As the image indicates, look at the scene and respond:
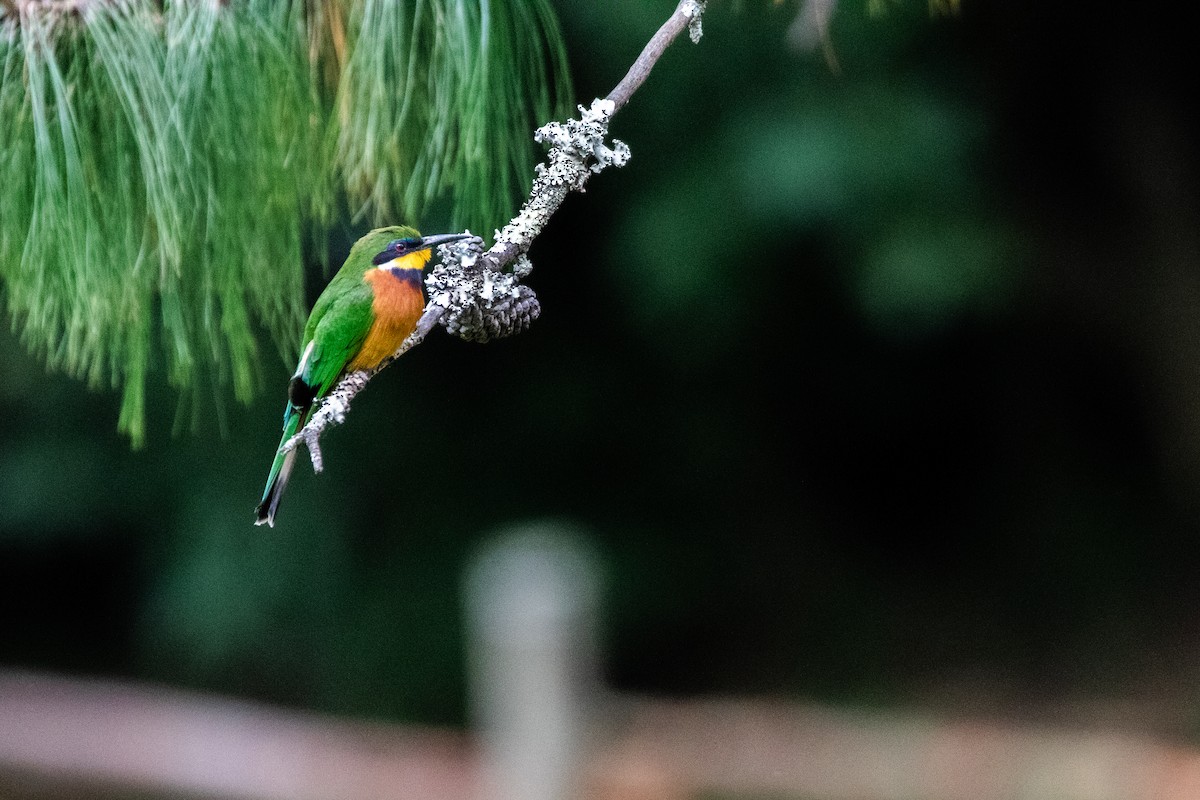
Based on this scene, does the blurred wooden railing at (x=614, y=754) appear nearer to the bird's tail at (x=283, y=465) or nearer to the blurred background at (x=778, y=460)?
the blurred background at (x=778, y=460)

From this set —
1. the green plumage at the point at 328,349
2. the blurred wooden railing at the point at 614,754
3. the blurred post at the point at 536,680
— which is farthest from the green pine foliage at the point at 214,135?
the blurred wooden railing at the point at 614,754

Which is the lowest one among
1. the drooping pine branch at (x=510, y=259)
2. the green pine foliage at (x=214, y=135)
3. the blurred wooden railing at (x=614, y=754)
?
the blurred wooden railing at (x=614, y=754)

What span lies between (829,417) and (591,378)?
0.64 metres

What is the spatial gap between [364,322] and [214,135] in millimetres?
141

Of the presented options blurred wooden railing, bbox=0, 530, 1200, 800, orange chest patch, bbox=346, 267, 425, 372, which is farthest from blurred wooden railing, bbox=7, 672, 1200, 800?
orange chest patch, bbox=346, 267, 425, 372

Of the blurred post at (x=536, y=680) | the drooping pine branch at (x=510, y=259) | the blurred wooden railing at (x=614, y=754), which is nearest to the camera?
the drooping pine branch at (x=510, y=259)

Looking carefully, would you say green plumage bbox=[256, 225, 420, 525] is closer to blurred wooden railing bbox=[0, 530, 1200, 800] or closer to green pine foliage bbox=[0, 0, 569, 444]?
green pine foliage bbox=[0, 0, 569, 444]

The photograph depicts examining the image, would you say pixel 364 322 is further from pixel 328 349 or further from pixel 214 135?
pixel 214 135

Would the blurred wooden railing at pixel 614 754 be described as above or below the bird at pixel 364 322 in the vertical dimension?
below

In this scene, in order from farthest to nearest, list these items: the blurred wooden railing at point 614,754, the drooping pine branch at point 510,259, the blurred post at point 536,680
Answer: the blurred wooden railing at point 614,754 → the blurred post at point 536,680 → the drooping pine branch at point 510,259

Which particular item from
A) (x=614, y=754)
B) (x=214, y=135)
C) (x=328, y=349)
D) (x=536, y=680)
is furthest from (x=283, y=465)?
(x=614, y=754)

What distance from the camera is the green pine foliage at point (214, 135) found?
0.70 metres

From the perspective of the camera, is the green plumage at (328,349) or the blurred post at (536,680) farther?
the blurred post at (536,680)

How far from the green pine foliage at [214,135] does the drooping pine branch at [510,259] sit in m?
0.06
